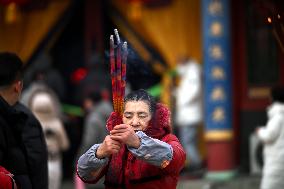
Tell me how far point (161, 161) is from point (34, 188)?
1225 mm

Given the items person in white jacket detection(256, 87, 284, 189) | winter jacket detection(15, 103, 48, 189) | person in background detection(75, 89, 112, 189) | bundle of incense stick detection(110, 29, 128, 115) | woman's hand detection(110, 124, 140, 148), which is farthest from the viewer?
person in background detection(75, 89, 112, 189)

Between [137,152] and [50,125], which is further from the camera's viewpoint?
[50,125]

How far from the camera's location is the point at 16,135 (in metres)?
5.03

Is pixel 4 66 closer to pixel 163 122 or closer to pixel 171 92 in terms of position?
pixel 163 122

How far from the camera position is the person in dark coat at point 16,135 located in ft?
16.2

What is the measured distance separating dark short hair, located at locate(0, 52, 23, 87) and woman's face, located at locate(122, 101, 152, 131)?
33.6 inches

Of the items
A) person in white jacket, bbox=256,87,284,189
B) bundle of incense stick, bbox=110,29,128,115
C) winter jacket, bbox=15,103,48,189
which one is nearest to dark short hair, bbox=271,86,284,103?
A: person in white jacket, bbox=256,87,284,189

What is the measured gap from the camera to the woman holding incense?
423 centimetres

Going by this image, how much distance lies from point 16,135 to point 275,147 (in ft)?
12.0

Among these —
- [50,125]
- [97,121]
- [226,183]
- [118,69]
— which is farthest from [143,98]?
[226,183]

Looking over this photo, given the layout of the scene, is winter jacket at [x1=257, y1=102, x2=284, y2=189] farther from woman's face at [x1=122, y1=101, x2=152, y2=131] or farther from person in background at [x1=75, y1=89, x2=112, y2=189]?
woman's face at [x1=122, y1=101, x2=152, y2=131]

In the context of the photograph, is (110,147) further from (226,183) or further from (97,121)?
(226,183)

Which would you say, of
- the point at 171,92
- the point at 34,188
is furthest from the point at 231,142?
the point at 34,188

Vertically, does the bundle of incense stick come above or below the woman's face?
above
